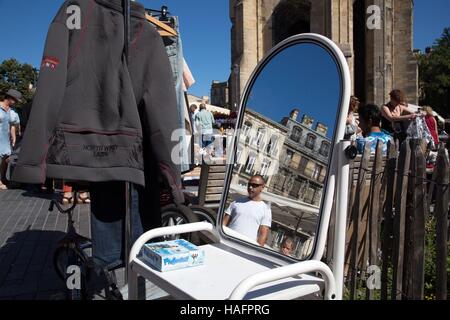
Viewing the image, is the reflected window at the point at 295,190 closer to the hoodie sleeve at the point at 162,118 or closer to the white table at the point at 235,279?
the white table at the point at 235,279

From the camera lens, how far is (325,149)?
68.9 inches

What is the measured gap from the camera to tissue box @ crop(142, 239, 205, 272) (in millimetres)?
1745

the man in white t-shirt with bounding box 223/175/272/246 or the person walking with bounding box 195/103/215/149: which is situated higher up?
the person walking with bounding box 195/103/215/149

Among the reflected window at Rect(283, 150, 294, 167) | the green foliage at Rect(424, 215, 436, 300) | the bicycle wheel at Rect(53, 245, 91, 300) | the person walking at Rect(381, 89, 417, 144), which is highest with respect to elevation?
the person walking at Rect(381, 89, 417, 144)

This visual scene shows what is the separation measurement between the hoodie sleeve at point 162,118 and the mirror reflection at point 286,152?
367 millimetres

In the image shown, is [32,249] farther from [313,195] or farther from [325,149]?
[325,149]

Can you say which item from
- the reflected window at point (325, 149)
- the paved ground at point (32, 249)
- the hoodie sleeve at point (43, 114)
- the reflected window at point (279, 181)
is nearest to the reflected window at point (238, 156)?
the reflected window at point (279, 181)

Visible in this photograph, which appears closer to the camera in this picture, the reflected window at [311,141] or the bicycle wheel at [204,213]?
the reflected window at [311,141]

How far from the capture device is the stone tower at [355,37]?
26062mm

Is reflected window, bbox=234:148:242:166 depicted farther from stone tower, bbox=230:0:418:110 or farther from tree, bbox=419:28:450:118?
tree, bbox=419:28:450:118

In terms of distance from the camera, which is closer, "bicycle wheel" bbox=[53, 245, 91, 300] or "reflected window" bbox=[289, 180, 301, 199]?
"reflected window" bbox=[289, 180, 301, 199]

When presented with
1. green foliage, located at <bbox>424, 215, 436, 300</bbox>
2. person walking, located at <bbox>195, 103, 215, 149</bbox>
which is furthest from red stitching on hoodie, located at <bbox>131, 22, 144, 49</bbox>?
person walking, located at <bbox>195, 103, 215, 149</bbox>

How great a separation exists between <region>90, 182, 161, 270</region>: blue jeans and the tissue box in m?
0.57
